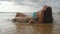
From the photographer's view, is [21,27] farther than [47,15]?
No

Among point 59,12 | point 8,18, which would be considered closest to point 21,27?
point 8,18

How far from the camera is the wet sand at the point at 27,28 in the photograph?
2957mm

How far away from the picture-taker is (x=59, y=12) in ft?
14.6

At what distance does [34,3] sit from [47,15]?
167 centimetres

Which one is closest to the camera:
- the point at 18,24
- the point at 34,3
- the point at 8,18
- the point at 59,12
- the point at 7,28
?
the point at 7,28

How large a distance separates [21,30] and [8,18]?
2.77ft

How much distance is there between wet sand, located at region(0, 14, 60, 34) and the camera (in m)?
2.96

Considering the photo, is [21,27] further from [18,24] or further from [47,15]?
[47,15]

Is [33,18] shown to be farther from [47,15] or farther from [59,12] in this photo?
[59,12]

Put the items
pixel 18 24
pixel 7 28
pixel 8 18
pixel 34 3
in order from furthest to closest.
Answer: pixel 34 3, pixel 8 18, pixel 18 24, pixel 7 28

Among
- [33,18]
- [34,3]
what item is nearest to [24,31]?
[33,18]

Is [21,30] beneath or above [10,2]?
beneath

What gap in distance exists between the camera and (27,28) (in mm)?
3170

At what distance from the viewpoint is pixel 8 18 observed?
3811 millimetres
